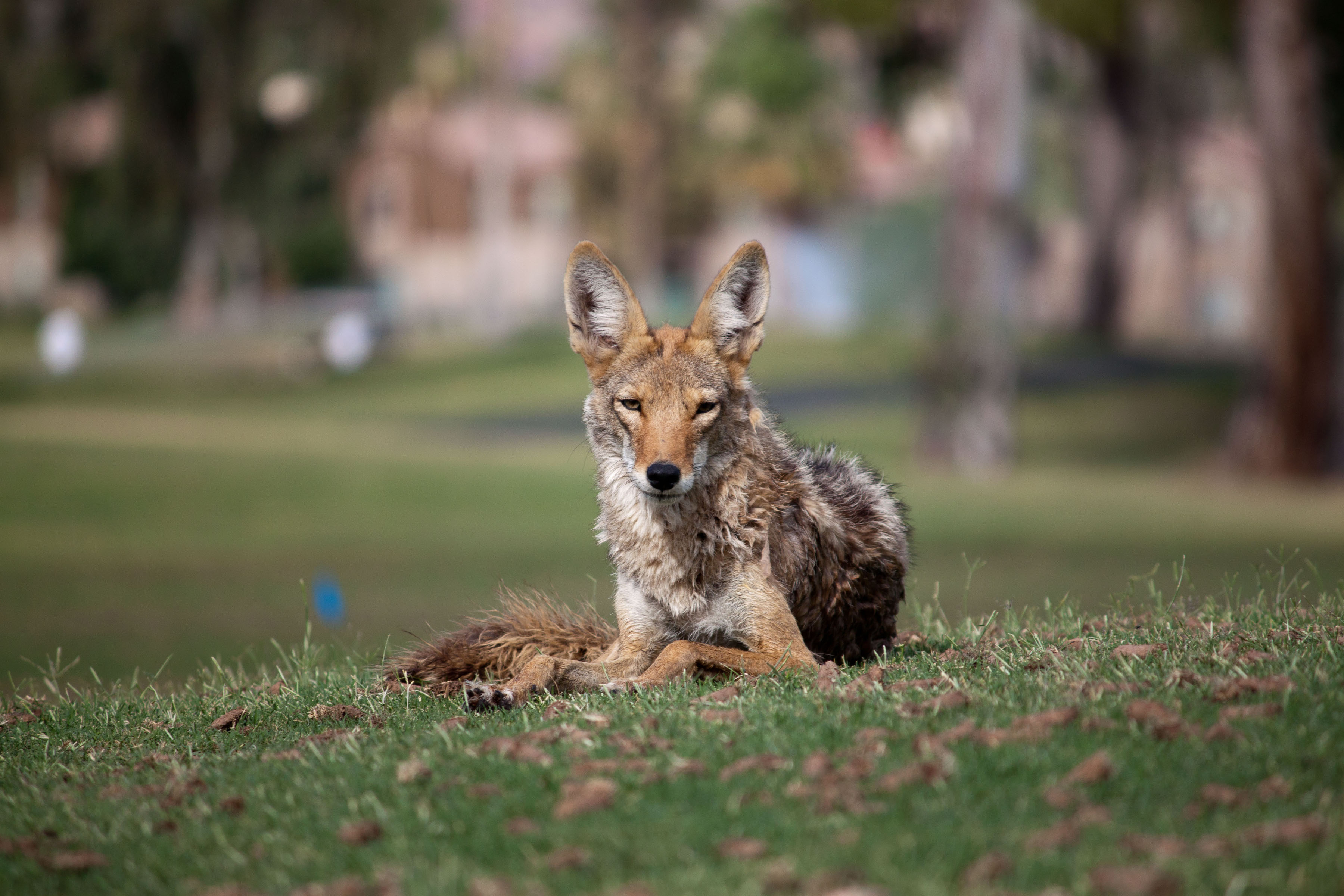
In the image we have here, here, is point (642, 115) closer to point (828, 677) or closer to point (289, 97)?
point (289, 97)

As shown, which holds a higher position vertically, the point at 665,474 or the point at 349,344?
the point at 665,474

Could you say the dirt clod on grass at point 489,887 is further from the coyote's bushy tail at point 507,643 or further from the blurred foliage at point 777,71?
the blurred foliage at point 777,71

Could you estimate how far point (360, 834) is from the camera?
468 centimetres

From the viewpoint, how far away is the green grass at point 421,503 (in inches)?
591

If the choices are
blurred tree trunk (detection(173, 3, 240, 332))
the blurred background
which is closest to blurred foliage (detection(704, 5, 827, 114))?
the blurred background

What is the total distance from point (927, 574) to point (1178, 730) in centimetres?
1252

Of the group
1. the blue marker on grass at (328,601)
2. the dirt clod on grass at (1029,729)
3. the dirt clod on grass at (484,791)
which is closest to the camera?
the dirt clod on grass at (484,791)

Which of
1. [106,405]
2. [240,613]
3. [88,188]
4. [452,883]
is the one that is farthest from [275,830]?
[88,188]

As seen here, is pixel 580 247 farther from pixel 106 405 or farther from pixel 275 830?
pixel 106 405

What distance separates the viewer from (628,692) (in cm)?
645

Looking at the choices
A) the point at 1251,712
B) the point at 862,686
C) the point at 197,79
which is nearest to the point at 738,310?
the point at 862,686

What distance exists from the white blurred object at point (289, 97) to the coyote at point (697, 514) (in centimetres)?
4297

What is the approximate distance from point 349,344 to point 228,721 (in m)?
38.4

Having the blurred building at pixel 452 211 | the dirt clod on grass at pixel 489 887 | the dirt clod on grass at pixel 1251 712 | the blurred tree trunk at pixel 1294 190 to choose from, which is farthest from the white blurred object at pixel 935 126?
the dirt clod on grass at pixel 489 887
